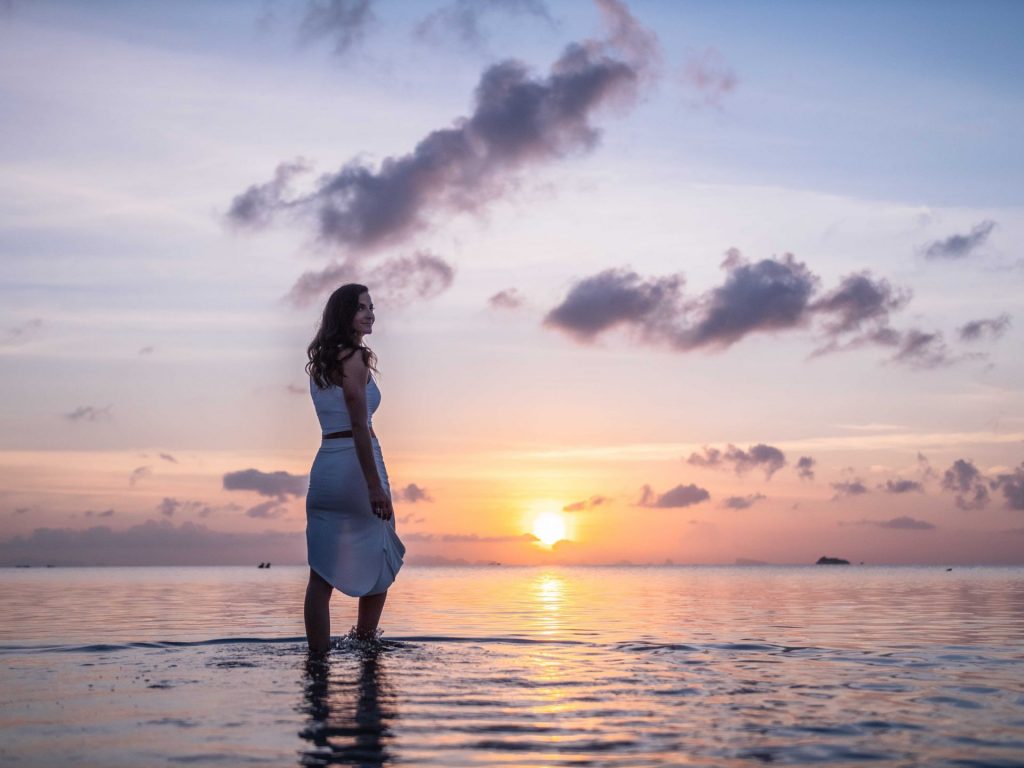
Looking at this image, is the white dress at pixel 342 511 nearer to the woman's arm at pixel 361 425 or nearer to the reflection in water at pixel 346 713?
the woman's arm at pixel 361 425

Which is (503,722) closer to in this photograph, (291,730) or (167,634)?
(291,730)

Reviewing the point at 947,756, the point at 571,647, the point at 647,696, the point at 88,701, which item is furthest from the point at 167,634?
the point at 947,756

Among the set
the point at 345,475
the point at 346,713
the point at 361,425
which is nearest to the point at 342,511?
the point at 345,475

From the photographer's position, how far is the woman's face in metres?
9.05

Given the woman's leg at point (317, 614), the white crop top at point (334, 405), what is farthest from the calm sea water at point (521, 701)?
the white crop top at point (334, 405)

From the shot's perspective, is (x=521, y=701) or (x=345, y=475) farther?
(x=345, y=475)

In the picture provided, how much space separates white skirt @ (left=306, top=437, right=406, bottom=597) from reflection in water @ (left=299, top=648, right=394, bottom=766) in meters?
0.75

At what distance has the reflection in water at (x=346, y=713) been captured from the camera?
5.28 metres

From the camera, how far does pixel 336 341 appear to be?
29.6 feet

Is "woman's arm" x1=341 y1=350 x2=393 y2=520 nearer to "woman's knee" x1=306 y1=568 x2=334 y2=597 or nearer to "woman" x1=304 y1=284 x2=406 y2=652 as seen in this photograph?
"woman" x1=304 y1=284 x2=406 y2=652

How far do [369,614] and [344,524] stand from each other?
99cm

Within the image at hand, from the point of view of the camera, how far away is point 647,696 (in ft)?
24.1

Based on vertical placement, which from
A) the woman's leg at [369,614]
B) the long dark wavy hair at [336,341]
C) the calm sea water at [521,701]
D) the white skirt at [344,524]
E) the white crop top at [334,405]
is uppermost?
the long dark wavy hair at [336,341]

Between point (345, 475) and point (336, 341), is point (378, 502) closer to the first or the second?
point (345, 475)
